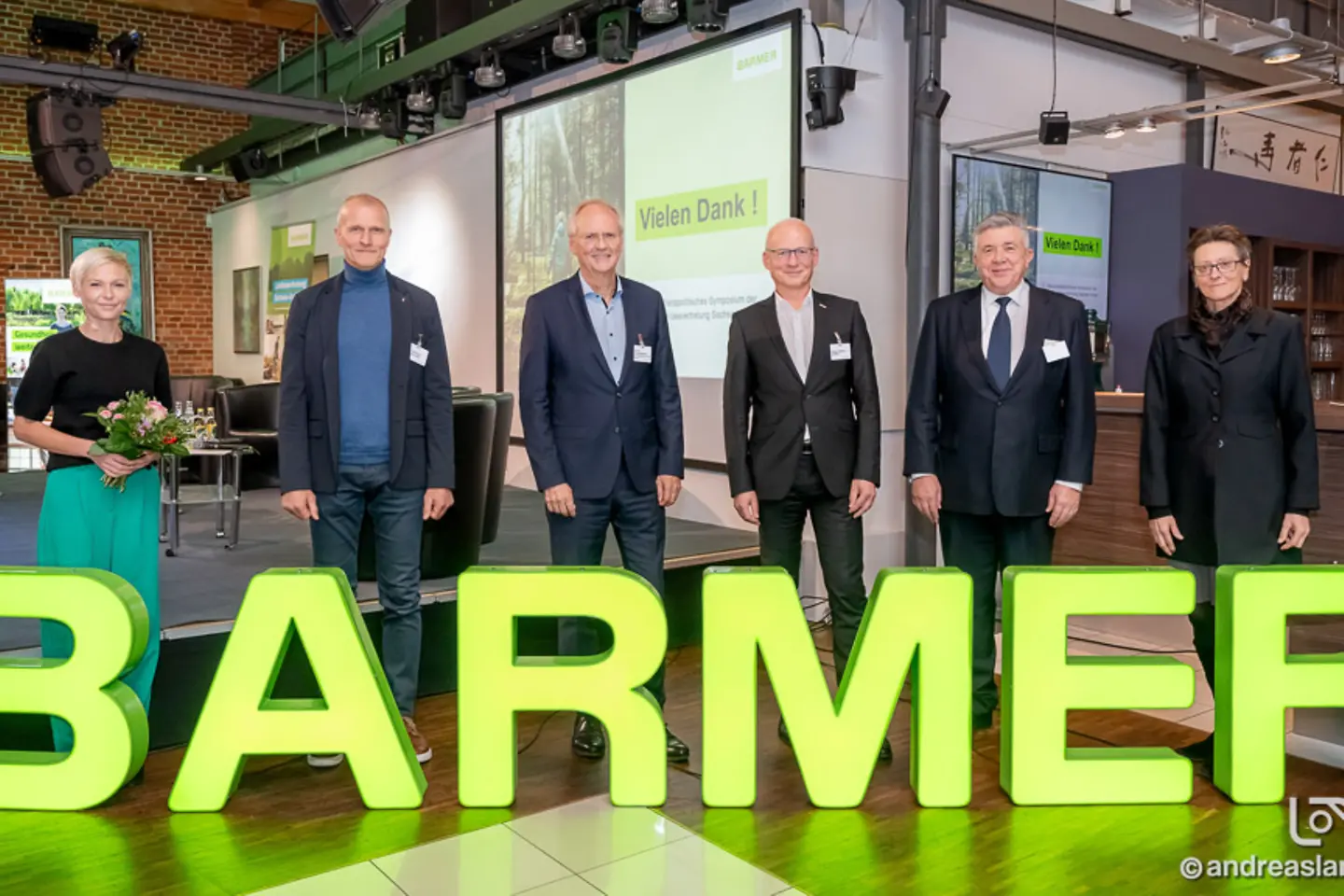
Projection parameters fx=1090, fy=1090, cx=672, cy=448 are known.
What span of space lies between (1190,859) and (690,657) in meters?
2.31

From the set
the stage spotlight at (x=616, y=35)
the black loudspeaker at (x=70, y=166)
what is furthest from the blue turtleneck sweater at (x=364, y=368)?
the black loudspeaker at (x=70, y=166)

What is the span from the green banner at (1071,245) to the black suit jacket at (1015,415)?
327 centimetres

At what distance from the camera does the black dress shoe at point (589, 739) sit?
3.30m

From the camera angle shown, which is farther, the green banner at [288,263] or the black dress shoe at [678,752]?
the green banner at [288,263]

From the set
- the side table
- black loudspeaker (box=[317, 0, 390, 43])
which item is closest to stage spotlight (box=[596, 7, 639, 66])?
black loudspeaker (box=[317, 0, 390, 43])

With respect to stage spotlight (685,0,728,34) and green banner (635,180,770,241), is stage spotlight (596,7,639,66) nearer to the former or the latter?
stage spotlight (685,0,728,34)

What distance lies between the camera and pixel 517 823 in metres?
2.81

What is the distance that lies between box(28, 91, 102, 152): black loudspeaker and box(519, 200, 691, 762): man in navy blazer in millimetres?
6355

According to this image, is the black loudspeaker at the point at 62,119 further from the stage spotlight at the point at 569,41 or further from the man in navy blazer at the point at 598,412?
the man in navy blazer at the point at 598,412

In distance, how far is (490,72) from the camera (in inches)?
270

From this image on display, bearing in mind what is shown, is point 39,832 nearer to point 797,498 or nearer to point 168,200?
point 797,498

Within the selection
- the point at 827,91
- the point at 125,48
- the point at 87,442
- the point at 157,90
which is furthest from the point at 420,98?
the point at 87,442

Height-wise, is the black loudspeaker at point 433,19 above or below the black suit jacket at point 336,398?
above

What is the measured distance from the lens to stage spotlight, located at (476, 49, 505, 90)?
6867mm
